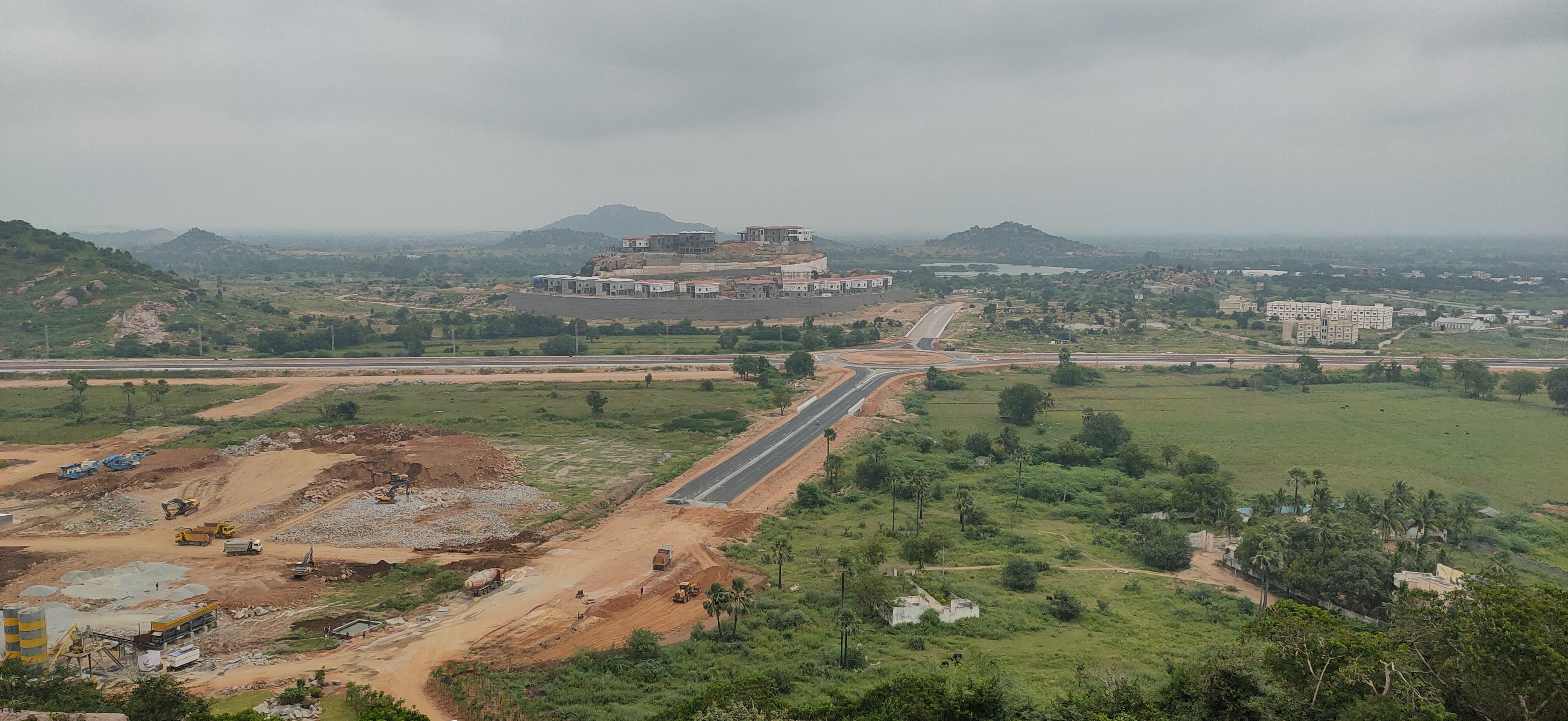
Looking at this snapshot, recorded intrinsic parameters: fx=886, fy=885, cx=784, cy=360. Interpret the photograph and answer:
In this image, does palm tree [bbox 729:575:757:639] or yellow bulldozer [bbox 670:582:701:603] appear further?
yellow bulldozer [bbox 670:582:701:603]

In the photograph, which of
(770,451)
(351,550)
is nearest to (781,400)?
(770,451)

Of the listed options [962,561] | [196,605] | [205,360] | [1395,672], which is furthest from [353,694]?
[205,360]

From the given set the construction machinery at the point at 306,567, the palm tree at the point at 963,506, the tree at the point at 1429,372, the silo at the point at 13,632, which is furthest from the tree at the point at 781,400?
the tree at the point at 1429,372

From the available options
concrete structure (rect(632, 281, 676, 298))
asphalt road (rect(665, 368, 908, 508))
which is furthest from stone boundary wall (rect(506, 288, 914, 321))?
asphalt road (rect(665, 368, 908, 508))

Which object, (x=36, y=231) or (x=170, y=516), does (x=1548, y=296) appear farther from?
(x=36, y=231)

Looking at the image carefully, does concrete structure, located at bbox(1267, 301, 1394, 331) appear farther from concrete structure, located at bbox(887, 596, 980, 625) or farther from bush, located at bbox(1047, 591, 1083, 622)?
concrete structure, located at bbox(887, 596, 980, 625)

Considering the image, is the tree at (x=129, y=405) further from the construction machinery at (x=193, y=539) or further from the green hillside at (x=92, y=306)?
the green hillside at (x=92, y=306)

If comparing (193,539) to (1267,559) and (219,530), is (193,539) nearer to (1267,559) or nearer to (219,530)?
(219,530)
